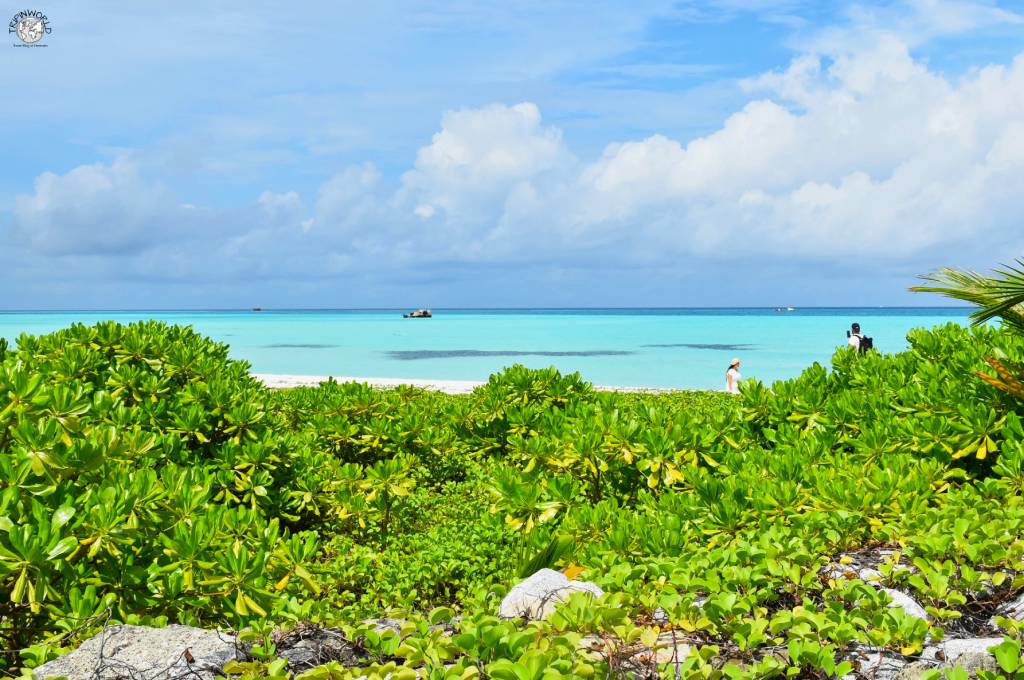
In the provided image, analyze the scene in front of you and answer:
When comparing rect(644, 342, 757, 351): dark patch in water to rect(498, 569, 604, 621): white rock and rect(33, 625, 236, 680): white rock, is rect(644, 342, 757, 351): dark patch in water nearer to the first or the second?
rect(498, 569, 604, 621): white rock

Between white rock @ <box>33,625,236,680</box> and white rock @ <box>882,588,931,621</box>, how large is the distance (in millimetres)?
2754

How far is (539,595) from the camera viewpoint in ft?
11.5

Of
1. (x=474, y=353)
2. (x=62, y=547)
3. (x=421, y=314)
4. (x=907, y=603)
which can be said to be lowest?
(x=474, y=353)

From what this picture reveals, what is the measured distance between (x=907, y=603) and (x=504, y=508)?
9.57 feet

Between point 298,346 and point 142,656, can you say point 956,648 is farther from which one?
point 298,346

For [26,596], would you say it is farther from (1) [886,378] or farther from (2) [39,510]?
(1) [886,378]

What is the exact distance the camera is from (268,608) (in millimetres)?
3406

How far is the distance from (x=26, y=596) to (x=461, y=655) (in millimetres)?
1869

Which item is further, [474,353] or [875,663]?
[474,353]

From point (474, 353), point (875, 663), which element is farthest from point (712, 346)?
point (875, 663)

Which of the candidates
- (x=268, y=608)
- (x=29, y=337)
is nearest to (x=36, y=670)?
(x=268, y=608)

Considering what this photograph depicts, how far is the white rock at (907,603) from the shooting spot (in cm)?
327

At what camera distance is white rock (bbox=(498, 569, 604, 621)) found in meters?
3.41

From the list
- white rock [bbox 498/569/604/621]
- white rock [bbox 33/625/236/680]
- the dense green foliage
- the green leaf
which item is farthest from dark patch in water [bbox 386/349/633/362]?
white rock [bbox 33/625/236/680]
